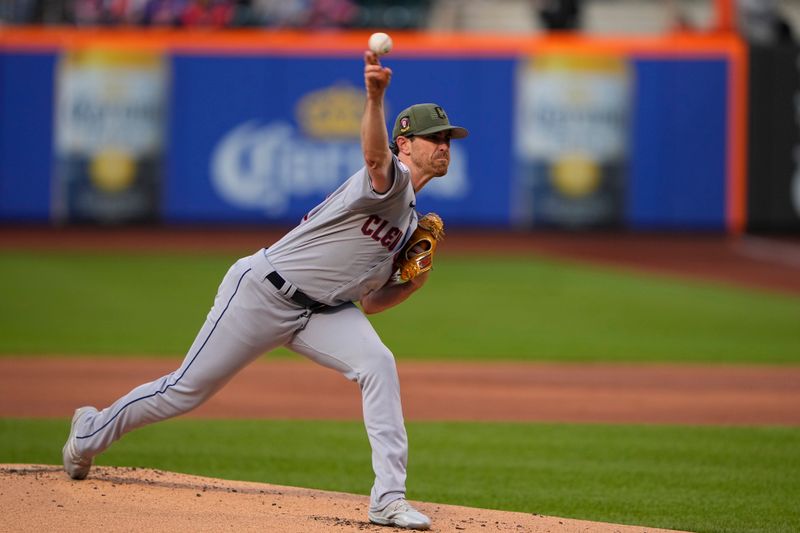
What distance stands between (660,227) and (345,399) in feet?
48.0

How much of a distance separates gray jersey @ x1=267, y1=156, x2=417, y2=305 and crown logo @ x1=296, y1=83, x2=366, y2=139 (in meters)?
17.4

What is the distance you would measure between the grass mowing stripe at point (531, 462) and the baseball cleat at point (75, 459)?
38.8 inches

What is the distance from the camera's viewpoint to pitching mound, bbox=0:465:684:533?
5.07 meters

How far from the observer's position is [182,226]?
23250 millimetres

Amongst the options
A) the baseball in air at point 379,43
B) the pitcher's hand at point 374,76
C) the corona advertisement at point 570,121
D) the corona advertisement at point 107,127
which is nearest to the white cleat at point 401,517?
the pitcher's hand at point 374,76

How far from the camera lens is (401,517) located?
5.05 metres

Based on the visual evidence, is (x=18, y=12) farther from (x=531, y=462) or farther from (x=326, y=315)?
(x=326, y=315)

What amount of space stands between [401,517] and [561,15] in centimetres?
1995

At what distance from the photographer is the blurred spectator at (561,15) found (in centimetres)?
2373

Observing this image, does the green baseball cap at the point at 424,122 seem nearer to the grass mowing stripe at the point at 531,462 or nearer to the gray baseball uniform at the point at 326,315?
the gray baseball uniform at the point at 326,315

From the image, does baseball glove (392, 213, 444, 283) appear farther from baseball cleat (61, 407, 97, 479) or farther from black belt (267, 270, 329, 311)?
baseball cleat (61, 407, 97, 479)

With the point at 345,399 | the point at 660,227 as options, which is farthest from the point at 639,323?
the point at 660,227

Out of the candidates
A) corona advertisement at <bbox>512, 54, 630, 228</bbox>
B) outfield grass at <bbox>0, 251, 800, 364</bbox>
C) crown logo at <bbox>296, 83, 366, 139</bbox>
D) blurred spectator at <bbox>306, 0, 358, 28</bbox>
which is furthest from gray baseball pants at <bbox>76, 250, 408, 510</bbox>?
blurred spectator at <bbox>306, 0, 358, 28</bbox>

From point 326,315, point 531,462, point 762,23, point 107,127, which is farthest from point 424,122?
point 762,23
